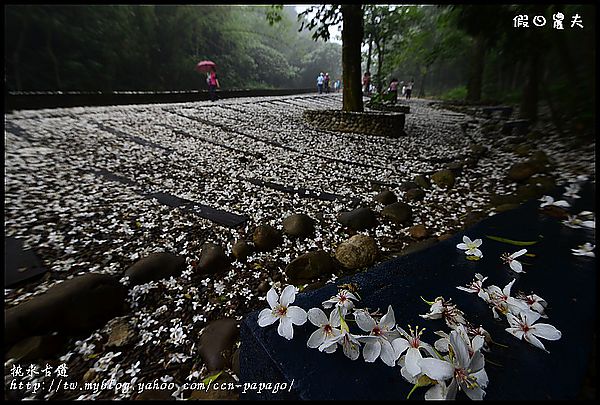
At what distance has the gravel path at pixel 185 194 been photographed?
153cm

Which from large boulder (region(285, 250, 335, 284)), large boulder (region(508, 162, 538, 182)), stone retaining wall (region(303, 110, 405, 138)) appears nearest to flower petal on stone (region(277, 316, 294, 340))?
large boulder (region(285, 250, 335, 284))

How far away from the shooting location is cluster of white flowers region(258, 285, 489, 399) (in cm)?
70

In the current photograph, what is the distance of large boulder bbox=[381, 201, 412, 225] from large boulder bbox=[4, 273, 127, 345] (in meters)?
2.36

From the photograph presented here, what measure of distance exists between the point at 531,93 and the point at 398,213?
6.75 meters

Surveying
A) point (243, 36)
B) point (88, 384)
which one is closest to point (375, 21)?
point (243, 36)

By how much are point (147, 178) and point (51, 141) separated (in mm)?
2265

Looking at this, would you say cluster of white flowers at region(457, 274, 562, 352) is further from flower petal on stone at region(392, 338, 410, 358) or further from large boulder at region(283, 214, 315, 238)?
large boulder at region(283, 214, 315, 238)

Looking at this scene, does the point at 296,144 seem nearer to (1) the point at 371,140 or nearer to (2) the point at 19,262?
(1) the point at 371,140

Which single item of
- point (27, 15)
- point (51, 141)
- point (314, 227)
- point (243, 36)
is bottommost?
point (314, 227)

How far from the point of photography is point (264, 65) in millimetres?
26328

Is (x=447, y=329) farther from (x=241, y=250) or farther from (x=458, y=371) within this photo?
(x=241, y=250)

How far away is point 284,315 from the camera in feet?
3.02

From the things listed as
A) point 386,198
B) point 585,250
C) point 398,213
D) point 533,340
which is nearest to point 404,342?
point 533,340

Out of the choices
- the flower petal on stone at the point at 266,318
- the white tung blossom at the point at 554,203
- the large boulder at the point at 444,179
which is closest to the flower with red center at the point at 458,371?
the flower petal on stone at the point at 266,318
